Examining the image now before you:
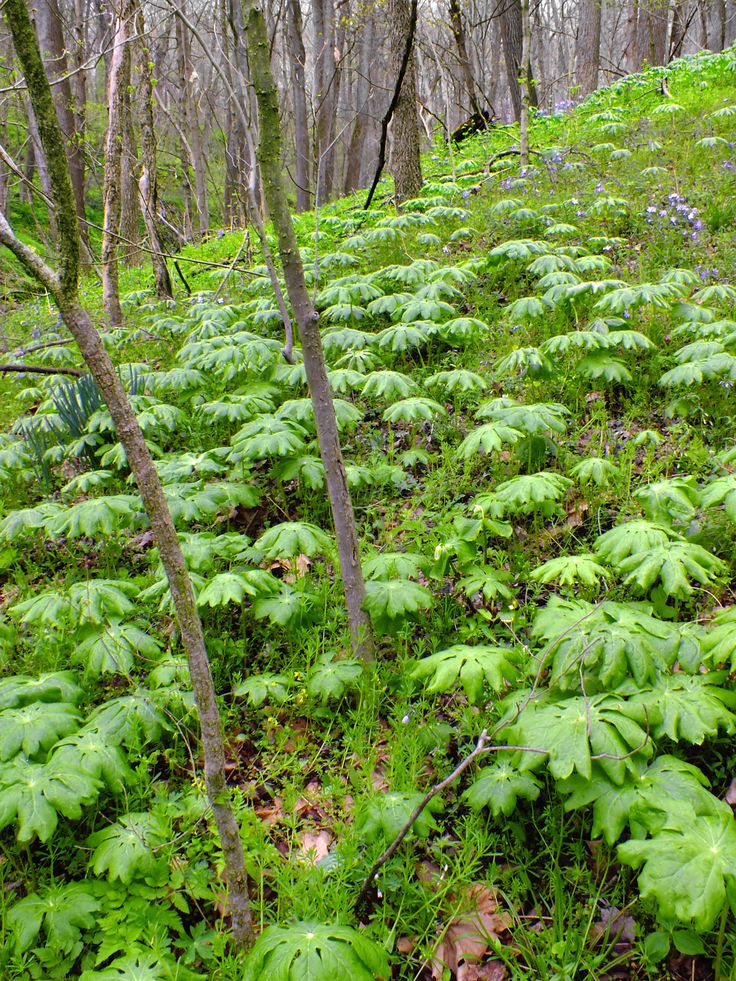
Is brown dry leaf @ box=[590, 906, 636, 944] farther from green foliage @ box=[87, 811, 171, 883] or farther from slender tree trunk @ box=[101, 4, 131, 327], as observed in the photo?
slender tree trunk @ box=[101, 4, 131, 327]

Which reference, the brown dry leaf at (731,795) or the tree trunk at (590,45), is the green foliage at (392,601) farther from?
the tree trunk at (590,45)

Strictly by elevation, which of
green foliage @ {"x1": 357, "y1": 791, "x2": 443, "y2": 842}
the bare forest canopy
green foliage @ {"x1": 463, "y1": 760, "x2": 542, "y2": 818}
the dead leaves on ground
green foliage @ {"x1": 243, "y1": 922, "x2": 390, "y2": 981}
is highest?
the bare forest canopy

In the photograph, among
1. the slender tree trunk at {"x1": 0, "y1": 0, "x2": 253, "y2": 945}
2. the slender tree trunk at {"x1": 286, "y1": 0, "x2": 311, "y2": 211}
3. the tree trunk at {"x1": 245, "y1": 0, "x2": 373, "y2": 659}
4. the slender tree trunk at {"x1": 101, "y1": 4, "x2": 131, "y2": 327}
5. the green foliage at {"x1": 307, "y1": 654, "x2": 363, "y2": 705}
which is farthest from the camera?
the slender tree trunk at {"x1": 286, "y1": 0, "x2": 311, "y2": 211}

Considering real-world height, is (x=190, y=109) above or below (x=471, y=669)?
above

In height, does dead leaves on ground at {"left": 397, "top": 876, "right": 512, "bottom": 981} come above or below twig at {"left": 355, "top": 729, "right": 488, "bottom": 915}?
below

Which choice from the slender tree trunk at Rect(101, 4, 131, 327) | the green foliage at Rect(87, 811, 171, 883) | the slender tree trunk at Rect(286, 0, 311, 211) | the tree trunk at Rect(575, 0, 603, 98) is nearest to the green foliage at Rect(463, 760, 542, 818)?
the green foliage at Rect(87, 811, 171, 883)

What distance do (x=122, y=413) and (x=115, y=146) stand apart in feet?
20.9

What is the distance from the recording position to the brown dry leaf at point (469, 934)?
1814 mm

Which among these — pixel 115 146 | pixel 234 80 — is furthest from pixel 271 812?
pixel 115 146

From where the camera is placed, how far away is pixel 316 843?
86.7 inches

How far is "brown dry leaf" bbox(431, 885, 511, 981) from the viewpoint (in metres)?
1.81

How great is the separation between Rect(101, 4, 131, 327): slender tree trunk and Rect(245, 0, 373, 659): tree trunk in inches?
178

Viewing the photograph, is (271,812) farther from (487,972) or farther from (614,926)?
(614,926)

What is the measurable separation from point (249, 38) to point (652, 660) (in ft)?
7.78
